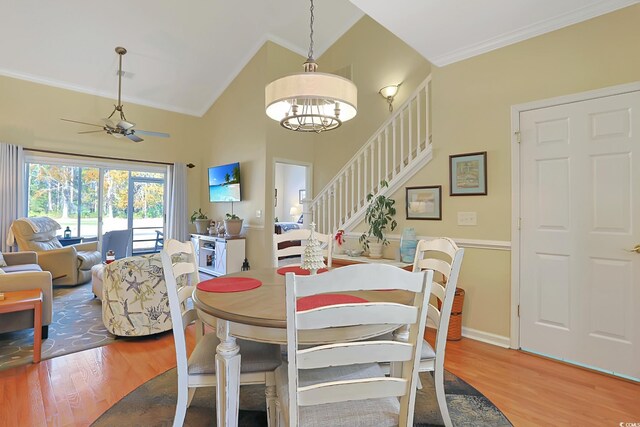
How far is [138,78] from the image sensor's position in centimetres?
540

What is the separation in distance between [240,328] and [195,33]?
5.02 m

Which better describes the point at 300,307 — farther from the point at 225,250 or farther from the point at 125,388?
the point at 225,250

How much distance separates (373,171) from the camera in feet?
13.4

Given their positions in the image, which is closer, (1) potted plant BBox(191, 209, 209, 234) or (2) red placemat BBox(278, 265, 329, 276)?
(2) red placemat BBox(278, 265, 329, 276)

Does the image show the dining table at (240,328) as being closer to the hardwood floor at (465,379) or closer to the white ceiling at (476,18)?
the hardwood floor at (465,379)

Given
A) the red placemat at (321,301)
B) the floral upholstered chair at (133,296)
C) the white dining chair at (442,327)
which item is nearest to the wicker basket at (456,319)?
the white dining chair at (442,327)

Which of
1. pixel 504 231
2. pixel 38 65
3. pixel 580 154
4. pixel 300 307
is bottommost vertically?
pixel 300 307

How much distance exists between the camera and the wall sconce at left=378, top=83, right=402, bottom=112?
4.91m

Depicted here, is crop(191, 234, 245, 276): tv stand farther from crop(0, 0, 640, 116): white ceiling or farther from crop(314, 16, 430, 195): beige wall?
crop(0, 0, 640, 116): white ceiling

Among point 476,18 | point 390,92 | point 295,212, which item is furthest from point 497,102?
point 295,212

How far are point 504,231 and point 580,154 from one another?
0.82 metres

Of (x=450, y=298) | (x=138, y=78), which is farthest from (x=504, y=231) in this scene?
(x=138, y=78)

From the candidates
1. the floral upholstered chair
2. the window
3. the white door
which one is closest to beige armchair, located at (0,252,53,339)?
the floral upholstered chair

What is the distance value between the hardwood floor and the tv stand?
8.30 feet
